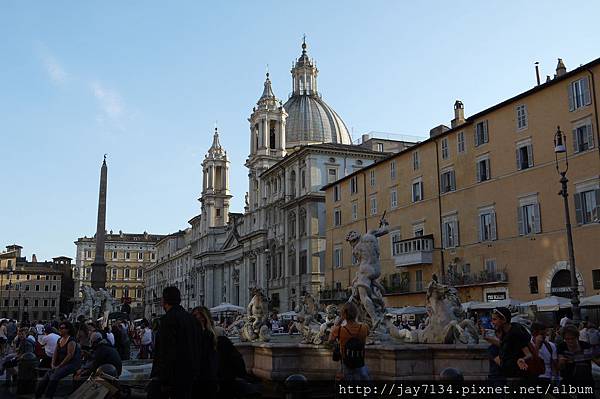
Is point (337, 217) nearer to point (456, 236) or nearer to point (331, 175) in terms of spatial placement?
point (331, 175)

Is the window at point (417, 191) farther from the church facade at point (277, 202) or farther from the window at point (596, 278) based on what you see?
the church facade at point (277, 202)

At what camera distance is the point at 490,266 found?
34.3m

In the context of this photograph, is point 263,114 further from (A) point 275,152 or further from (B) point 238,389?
(B) point 238,389

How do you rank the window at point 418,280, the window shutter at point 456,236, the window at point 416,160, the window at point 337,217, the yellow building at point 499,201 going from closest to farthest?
the yellow building at point 499,201 → the window shutter at point 456,236 → the window at point 418,280 → the window at point 416,160 → the window at point 337,217

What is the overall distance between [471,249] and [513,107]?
8222mm

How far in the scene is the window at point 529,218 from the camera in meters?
31.2

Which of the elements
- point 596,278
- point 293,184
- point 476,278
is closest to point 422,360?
point 596,278

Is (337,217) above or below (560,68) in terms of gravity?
below

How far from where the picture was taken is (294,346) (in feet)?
41.5

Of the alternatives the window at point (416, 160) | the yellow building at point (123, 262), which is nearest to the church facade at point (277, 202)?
the window at point (416, 160)

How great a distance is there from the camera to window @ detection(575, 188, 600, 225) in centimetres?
2827

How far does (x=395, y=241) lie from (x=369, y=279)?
29957mm

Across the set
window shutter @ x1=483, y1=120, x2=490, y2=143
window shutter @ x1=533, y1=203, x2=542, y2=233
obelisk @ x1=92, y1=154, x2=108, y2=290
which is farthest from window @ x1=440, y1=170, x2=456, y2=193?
obelisk @ x1=92, y1=154, x2=108, y2=290

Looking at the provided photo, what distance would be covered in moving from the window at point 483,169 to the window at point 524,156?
241cm
